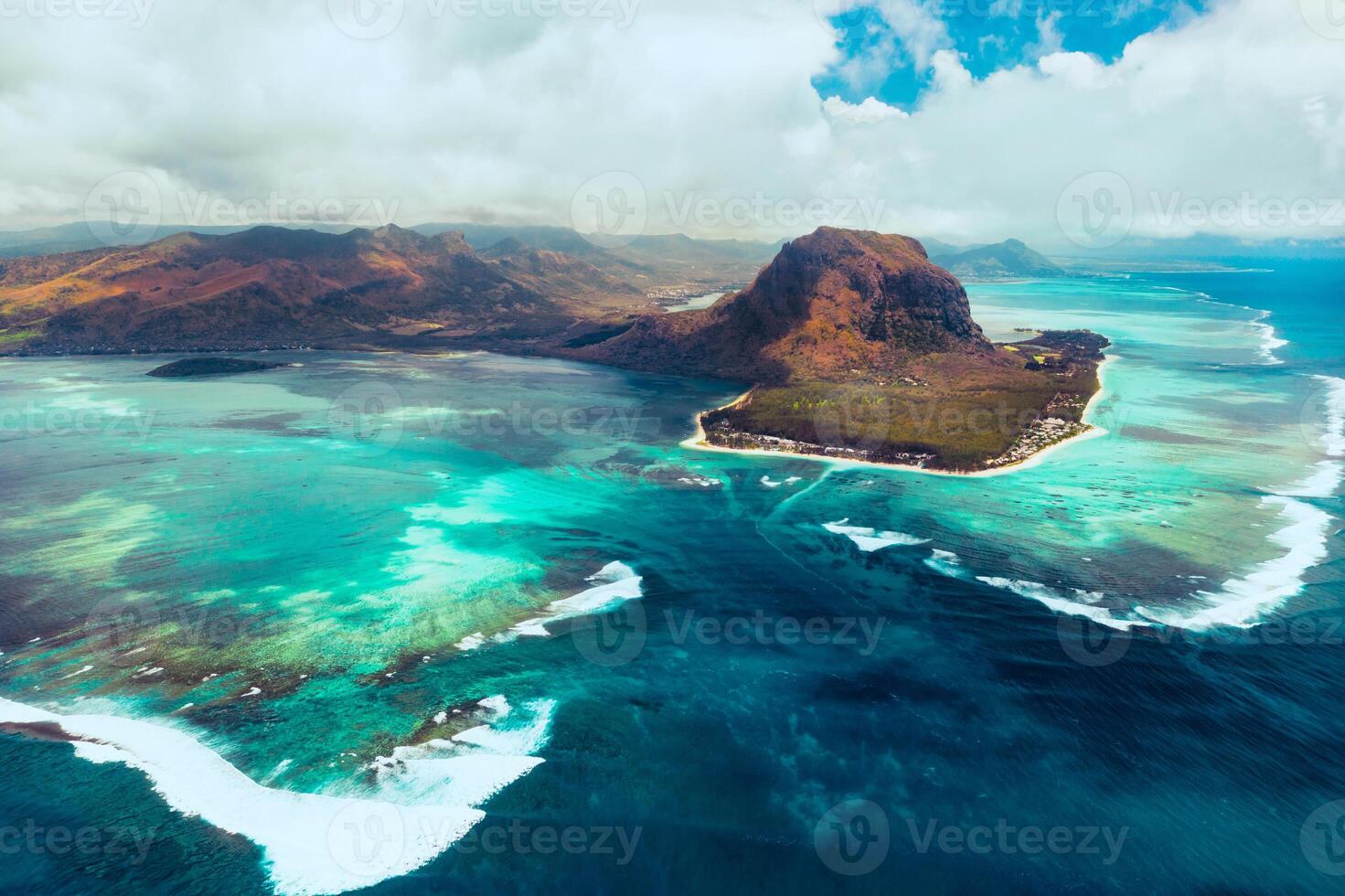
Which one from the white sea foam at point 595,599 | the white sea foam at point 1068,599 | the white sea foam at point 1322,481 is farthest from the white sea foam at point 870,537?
the white sea foam at point 1322,481

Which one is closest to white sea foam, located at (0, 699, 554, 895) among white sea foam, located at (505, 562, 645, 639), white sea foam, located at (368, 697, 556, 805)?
white sea foam, located at (368, 697, 556, 805)

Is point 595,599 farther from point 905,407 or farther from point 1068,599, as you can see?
point 905,407

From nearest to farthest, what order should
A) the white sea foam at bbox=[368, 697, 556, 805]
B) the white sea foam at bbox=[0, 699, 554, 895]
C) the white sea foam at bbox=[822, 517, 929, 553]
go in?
the white sea foam at bbox=[0, 699, 554, 895], the white sea foam at bbox=[368, 697, 556, 805], the white sea foam at bbox=[822, 517, 929, 553]

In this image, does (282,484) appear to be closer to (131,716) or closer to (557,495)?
(557,495)

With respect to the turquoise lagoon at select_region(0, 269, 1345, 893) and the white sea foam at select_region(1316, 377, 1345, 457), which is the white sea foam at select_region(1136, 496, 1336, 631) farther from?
the white sea foam at select_region(1316, 377, 1345, 457)

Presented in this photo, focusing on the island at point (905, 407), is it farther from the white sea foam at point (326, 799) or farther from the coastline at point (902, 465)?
the white sea foam at point (326, 799)

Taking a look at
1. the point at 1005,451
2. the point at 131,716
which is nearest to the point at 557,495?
the point at 131,716

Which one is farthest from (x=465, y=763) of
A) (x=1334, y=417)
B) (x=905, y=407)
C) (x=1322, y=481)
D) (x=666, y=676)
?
(x=1334, y=417)

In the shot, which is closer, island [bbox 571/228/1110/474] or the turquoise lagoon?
the turquoise lagoon
